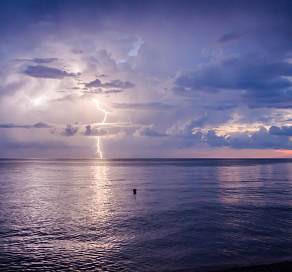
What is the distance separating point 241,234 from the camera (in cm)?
1867

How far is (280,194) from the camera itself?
121 ft

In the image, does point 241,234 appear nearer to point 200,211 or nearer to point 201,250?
point 201,250

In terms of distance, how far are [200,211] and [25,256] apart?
660 inches

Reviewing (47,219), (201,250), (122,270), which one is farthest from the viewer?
(47,219)

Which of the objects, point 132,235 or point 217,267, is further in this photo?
point 132,235

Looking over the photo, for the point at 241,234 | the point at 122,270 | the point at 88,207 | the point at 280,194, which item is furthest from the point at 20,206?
the point at 280,194

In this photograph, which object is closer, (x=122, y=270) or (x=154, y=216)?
(x=122, y=270)

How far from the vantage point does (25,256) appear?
47.7 feet

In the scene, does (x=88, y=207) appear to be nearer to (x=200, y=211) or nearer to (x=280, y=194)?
(x=200, y=211)

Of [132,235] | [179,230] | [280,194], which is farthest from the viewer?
[280,194]

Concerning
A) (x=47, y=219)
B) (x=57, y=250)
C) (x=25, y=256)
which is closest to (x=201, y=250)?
(x=57, y=250)

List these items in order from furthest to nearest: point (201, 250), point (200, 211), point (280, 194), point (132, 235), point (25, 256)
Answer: point (280, 194), point (200, 211), point (132, 235), point (201, 250), point (25, 256)

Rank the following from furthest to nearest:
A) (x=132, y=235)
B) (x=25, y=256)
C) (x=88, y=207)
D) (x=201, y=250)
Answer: (x=88, y=207), (x=132, y=235), (x=201, y=250), (x=25, y=256)

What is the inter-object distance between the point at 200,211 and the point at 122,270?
48.8 feet
